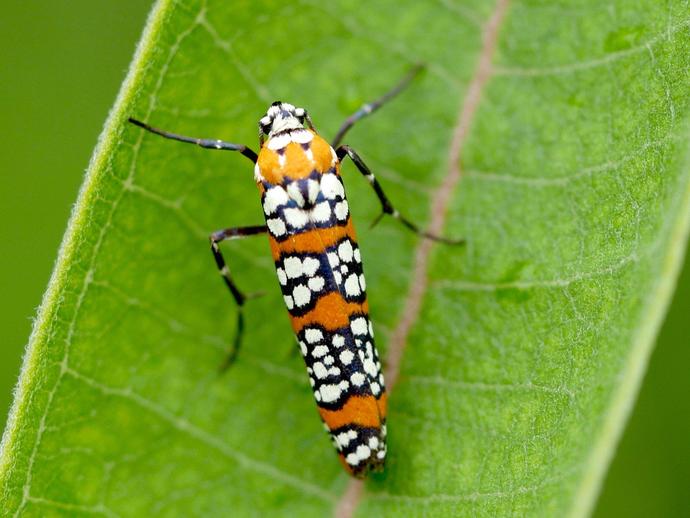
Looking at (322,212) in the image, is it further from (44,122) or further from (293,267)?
(44,122)

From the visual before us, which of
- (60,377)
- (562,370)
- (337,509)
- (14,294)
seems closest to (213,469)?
(337,509)

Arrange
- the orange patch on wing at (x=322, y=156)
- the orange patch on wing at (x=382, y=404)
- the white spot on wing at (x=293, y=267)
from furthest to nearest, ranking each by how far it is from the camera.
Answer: the orange patch on wing at (x=322, y=156)
the white spot on wing at (x=293, y=267)
the orange patch on wing at (x=382, y=404)

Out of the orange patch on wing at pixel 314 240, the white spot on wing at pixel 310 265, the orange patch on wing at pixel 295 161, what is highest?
the orange patch on wing at pixel 295 161

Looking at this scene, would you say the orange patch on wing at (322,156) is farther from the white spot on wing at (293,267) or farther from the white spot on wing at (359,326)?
the white spot on wing at (359,326)

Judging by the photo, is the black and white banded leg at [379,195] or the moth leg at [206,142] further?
the black and white banded leg at [379,195]

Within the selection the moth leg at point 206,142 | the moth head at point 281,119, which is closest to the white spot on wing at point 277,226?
the moth leg at point 206,142

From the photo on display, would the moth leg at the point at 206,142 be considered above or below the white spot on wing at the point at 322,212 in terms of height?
above

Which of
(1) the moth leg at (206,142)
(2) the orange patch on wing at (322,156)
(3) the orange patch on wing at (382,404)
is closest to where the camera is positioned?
(1) the moth leg at (206,142)

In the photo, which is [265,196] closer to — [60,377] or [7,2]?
[60,377]
